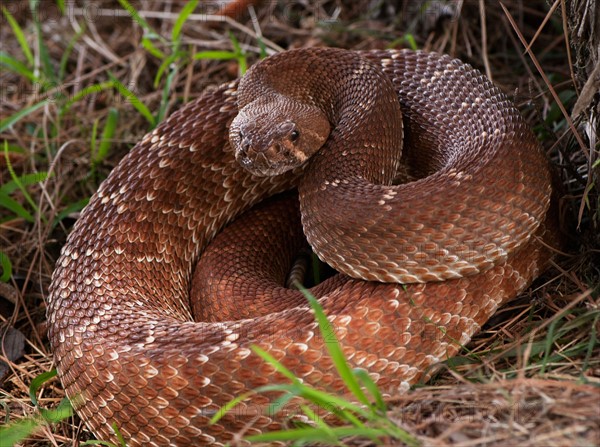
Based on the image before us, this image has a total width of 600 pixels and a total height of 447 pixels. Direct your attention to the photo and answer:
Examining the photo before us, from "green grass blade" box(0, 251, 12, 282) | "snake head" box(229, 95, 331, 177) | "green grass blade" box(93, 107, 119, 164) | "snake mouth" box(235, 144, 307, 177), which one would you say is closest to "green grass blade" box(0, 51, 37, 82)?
"green grass blade" box(93, 107, 119, 164)

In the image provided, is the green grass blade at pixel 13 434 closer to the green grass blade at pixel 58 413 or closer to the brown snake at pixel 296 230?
the brown snake at pixel 296 230

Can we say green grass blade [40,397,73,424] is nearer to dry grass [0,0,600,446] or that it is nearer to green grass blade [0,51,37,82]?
dry grass [0,0,600,446]

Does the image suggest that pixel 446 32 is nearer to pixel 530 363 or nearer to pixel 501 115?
pixel 501 115

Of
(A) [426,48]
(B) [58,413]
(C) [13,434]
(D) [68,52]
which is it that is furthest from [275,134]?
(D) [68,52]

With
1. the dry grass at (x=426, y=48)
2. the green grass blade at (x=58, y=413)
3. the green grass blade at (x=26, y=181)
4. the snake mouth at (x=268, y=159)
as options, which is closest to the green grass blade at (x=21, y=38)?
the dry grass at (x=426, y=48)

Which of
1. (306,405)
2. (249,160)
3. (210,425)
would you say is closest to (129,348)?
(210,425)

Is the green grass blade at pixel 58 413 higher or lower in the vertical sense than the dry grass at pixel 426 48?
lower
